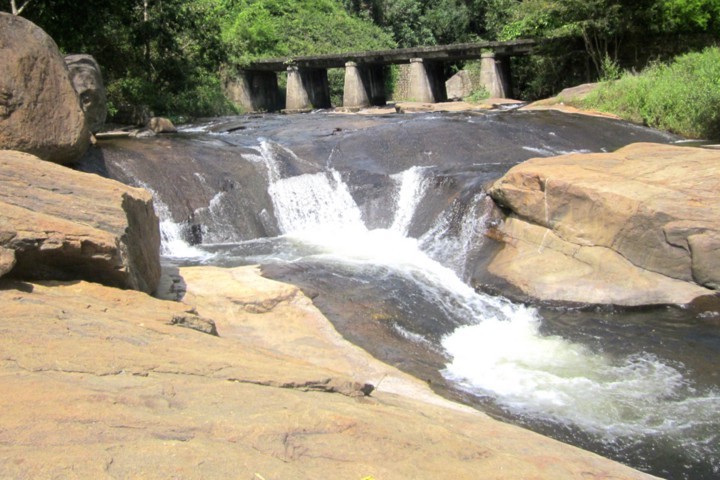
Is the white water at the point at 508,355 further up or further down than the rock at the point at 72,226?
further down

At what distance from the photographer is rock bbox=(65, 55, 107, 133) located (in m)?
12.9

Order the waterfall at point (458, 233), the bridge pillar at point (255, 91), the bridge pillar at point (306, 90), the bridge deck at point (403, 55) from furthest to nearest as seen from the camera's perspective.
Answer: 1. the bridge pillar at point (306, 90)
2. the bridge pillar at point (255, 91)
3. the bridge deck at point (403, 55)
4. the waterfall at point (458, 233)

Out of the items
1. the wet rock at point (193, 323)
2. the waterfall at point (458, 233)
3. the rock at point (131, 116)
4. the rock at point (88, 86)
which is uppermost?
the rock at point (88, 86)

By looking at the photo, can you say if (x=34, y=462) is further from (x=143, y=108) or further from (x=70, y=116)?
(x=143, y=108)

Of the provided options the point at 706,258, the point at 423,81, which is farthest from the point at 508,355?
the point at 423,81

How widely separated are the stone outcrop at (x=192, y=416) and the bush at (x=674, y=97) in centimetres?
1439

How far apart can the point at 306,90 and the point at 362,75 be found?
252 cm

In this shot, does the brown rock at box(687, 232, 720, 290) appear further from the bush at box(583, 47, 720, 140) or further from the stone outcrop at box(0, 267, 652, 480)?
the bush at box(583, 47, 720, 140)

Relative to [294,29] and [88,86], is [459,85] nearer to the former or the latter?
[294,29]

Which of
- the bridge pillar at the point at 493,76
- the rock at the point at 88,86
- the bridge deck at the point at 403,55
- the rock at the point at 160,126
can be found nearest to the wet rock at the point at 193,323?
the rock at the point at 88,86

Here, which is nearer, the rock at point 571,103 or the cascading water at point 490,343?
the cascading water at point 490,343

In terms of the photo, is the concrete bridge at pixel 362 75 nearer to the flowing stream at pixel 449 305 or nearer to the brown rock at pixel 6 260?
A: the flowing stream at pixel 449 305

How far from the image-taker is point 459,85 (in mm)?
34625

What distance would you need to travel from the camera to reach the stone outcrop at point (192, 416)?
2623 mm
